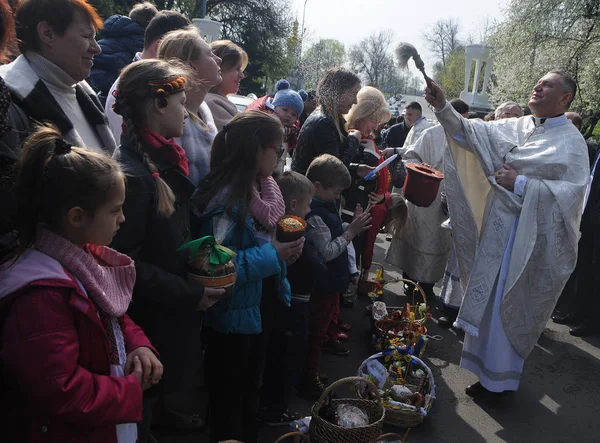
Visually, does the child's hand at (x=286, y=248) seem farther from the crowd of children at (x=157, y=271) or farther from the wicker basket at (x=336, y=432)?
the wicker basket at (x=336, y=432)

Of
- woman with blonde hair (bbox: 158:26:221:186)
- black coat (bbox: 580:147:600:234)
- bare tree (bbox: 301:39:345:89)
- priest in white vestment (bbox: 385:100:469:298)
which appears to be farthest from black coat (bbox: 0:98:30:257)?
bare tree (bbox: 301:39:345:89)

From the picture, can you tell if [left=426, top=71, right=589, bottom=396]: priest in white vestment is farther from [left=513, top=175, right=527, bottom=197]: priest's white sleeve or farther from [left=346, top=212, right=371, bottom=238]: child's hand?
[left=346, top=212, right=371, bottom=238]: child's hand

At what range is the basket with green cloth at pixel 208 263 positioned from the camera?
6.59 feet

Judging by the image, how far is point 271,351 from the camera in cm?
307

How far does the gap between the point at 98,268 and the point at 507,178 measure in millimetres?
3112

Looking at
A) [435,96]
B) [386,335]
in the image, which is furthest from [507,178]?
[386,335]

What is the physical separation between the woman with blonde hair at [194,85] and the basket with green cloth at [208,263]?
70cm

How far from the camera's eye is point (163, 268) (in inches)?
79.4

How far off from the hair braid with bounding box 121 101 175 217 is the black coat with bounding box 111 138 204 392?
0.02m

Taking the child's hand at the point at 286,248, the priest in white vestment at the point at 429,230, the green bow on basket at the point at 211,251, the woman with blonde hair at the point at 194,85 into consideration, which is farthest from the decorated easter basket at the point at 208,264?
the priest in white vestment at the point at 429,230

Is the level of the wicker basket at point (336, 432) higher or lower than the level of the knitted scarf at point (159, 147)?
lower

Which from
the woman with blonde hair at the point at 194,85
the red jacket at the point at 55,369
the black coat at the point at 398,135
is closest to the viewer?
the red jacket at the point at 55,369

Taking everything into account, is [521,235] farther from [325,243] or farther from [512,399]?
[325,243]

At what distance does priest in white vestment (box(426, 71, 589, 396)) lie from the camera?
3.70m
